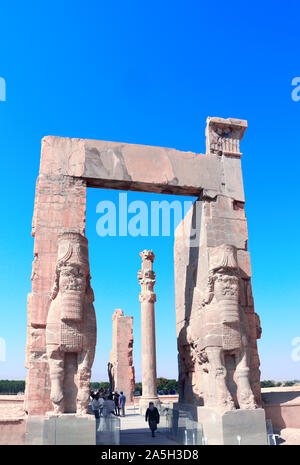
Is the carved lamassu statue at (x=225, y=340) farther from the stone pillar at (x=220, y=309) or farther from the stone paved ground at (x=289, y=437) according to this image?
the stone paved ground at (x=289, y=437)

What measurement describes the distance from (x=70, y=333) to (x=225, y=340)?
282 cm

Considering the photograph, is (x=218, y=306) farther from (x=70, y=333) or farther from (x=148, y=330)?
(x=148, y=330)

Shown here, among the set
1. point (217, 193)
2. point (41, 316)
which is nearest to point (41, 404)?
point (41, 316)

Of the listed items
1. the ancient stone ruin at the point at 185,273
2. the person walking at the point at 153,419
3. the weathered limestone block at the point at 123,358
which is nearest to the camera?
the ancient stone ruin at the point at 185,273

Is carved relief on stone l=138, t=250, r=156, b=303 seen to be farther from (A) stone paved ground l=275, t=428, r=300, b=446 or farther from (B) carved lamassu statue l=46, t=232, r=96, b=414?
(B) carved lamassu statue l=46, t=232, r=96, b=414

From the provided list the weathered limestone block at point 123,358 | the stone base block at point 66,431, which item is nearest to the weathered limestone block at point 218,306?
the stone base block at point 66,431

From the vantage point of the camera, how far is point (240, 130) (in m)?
10.2

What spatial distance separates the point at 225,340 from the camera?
8000mm

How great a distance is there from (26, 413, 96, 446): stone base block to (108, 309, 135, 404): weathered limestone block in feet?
43.1

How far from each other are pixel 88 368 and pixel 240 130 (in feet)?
20.6

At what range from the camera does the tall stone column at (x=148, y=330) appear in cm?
1445

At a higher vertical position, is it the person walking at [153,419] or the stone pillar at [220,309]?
the stone pillar at [220,309]

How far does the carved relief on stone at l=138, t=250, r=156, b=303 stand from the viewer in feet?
51.3
